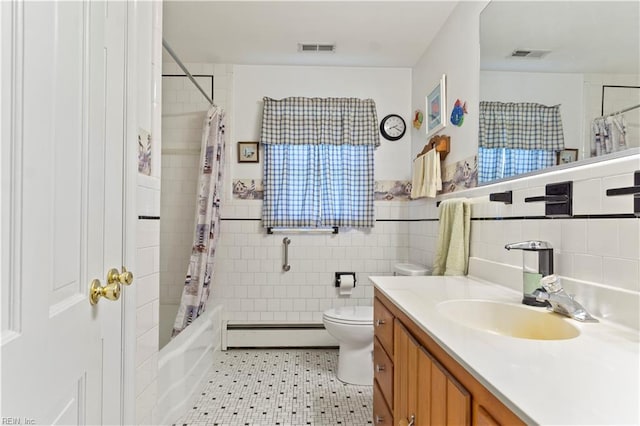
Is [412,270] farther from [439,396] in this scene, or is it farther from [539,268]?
[439,396]

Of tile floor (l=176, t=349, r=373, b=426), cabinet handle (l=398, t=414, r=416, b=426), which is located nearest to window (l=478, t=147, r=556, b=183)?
cabinet handle (l=398, t=414, r=416, b=426)

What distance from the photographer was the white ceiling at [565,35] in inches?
42.2

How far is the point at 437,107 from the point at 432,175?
502 millimetres

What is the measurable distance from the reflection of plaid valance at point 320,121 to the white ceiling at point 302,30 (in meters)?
0.35

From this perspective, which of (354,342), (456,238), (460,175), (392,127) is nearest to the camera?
(456,238)

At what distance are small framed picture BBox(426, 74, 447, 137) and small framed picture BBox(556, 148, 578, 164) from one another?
114 centimetres

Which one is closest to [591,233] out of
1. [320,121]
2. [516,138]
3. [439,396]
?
[516,138]

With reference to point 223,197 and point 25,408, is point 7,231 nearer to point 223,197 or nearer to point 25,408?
point 25,408

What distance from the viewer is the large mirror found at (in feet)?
3.50

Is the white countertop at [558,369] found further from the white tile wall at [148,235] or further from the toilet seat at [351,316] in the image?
the toilet seat at [351,316]

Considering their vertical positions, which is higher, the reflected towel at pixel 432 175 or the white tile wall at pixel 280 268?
the reflected towel at pixel 432 175

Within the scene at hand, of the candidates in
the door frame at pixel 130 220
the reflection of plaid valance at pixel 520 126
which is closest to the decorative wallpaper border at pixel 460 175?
the reflection of plaid valance at pixel 520 126

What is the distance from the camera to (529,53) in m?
1.51

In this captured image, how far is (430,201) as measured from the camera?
2.63 metres
